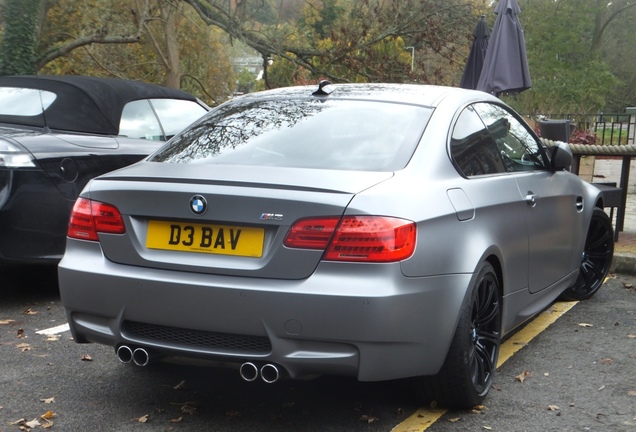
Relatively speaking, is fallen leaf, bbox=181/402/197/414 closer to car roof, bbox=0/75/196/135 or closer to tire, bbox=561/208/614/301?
car roof, bbox=0/75/196/135

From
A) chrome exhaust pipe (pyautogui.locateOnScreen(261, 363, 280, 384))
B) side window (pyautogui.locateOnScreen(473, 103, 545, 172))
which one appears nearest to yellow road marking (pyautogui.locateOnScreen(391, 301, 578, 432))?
chrome exhaust pipe (pyautogui.locateOnScreen(261, 363, 280, 384))

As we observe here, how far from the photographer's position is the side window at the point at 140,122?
7.18m

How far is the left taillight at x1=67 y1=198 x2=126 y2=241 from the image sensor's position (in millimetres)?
4023

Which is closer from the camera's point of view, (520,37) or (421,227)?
(421,227)

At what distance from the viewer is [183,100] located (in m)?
7.96

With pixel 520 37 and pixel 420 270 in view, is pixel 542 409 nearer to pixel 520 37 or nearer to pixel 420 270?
pixel 420 270

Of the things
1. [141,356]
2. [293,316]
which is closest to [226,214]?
[293,316]

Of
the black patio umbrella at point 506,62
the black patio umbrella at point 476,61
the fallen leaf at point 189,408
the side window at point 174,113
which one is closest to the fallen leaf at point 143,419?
the fallen leaf at point 189,408

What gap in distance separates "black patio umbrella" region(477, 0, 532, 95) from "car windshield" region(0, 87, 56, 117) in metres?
6.10

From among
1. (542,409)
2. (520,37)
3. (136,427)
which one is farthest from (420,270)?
(520,37)

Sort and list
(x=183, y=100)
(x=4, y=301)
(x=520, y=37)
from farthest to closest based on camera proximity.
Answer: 1. (x=520, y=37)
2. (x=183, y=100)
3. (x=4, y=301)

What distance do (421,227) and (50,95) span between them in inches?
161

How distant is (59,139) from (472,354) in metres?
3.52

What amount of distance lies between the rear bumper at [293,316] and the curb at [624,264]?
4.67m
